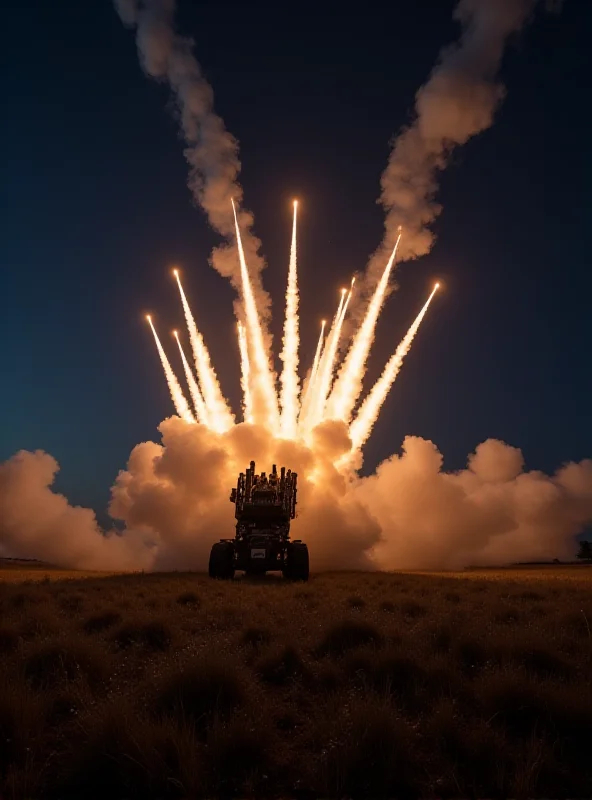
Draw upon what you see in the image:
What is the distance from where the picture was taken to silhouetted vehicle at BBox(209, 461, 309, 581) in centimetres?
3500

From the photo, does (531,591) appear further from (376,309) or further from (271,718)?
(376,309)

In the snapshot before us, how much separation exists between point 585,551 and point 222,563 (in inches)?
2300

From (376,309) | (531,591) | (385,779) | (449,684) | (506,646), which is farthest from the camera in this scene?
(376,309)

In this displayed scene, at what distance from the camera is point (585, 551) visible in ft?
242

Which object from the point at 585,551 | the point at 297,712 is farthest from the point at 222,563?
the point at 585,551

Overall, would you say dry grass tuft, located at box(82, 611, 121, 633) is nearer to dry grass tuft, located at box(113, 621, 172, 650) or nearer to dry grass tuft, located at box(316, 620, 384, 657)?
dry grass tuft, located at box(113, 621, 172, 650)

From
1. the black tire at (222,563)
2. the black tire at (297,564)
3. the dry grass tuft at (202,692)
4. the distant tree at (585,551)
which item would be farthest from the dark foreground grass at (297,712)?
the distant tree at (585,551)

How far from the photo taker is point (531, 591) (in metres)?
21.5

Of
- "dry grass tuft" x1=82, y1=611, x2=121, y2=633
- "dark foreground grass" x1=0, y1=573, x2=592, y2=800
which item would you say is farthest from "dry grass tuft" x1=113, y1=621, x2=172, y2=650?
"dry grass tuft" x1=82, y1=611, x2=121, y2=633

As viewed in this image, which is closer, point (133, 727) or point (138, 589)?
point (133, 727)

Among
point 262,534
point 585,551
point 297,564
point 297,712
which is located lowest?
point 297,712

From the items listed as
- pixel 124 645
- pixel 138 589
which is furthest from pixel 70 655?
pixel 138 589

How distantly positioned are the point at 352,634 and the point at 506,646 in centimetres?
290

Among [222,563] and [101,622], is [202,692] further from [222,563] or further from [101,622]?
[222,563]
